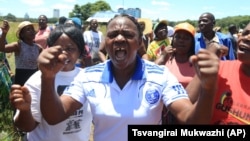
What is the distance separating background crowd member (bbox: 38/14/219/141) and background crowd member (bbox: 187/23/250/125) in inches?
8.5

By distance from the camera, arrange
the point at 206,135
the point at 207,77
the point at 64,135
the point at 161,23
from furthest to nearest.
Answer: the point at 161,23
the point at 64,135
the point at 206,135
the point at 207,77

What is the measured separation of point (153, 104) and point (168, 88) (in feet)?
0.42

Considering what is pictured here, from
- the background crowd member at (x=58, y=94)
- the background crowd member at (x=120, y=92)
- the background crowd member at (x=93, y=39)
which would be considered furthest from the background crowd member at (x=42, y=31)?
the background crowd member at (x=120, y=92)

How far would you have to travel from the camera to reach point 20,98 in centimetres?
206

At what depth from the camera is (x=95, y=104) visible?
2182 millimetres

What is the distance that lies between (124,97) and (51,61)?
49cm

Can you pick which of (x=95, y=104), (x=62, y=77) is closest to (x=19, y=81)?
(x=62, y=77)

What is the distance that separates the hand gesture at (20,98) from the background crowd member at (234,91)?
0.96 m

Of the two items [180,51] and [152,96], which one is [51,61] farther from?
[180,51]

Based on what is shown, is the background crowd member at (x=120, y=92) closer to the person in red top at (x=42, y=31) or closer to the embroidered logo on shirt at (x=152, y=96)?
the embroidered logo on shirt at (x=152, y=96)

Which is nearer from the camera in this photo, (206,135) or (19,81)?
(206,135)

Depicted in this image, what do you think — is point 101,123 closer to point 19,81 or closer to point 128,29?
point 128,29

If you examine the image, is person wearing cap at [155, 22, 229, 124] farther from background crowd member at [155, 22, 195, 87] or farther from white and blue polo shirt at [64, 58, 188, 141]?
white and blue polo shirt at [64, 58, 188, 141]

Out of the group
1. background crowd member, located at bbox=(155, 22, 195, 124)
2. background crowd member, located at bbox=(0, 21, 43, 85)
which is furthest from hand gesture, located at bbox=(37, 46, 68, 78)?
background crowd member, located at bbox=(0, 21, 43, 85)
